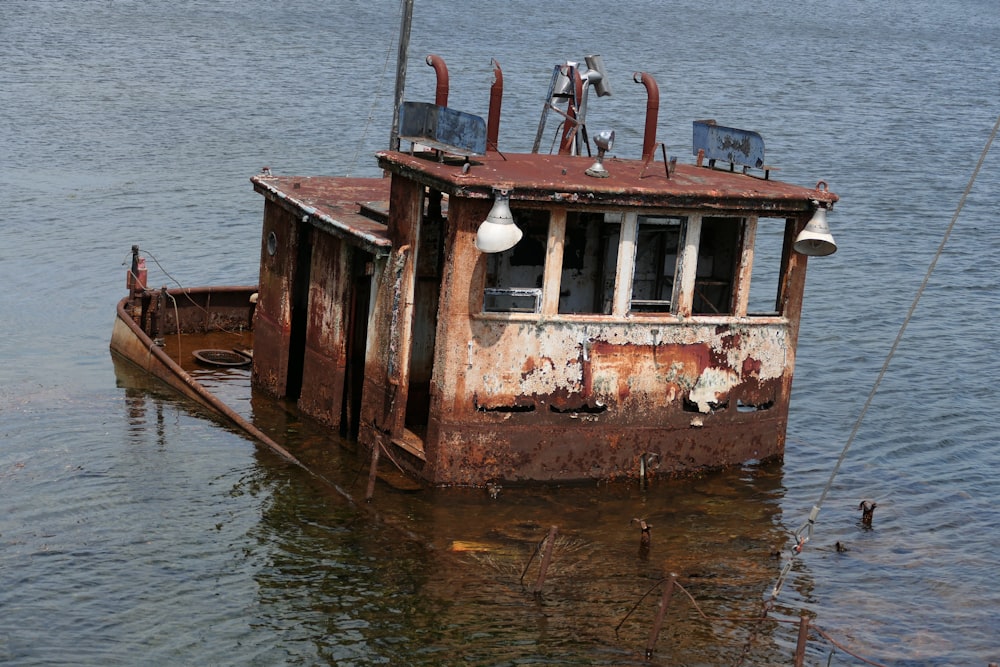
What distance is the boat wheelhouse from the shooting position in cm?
1354

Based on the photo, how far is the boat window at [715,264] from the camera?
15188mm

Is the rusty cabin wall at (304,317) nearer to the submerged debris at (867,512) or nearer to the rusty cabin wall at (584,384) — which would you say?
the rusty cabin wall at (584,384)

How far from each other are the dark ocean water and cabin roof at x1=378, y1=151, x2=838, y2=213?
322cm

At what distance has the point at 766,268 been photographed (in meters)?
28.4

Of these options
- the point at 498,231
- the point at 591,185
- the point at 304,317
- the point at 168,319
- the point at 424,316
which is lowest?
the point at 168,319

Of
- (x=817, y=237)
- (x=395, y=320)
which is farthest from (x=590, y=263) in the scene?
(x=817, y=237)

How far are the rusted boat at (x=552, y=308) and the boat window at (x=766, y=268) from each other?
8.97 meters

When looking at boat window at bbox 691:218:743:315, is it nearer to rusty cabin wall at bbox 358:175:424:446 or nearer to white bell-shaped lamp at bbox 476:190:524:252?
white bell-shaped lamp at bbox 476:190:524:252

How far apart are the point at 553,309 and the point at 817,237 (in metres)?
2.75

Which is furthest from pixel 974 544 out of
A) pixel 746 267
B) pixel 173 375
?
pixel 173 375

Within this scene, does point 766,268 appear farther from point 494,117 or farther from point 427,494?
point 427,494

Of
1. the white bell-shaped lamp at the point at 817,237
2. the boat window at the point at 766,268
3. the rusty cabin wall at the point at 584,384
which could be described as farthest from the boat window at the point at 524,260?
the boat window at the point at 766,268

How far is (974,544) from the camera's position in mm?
14789

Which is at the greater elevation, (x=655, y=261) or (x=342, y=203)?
(x=342, y=203)
